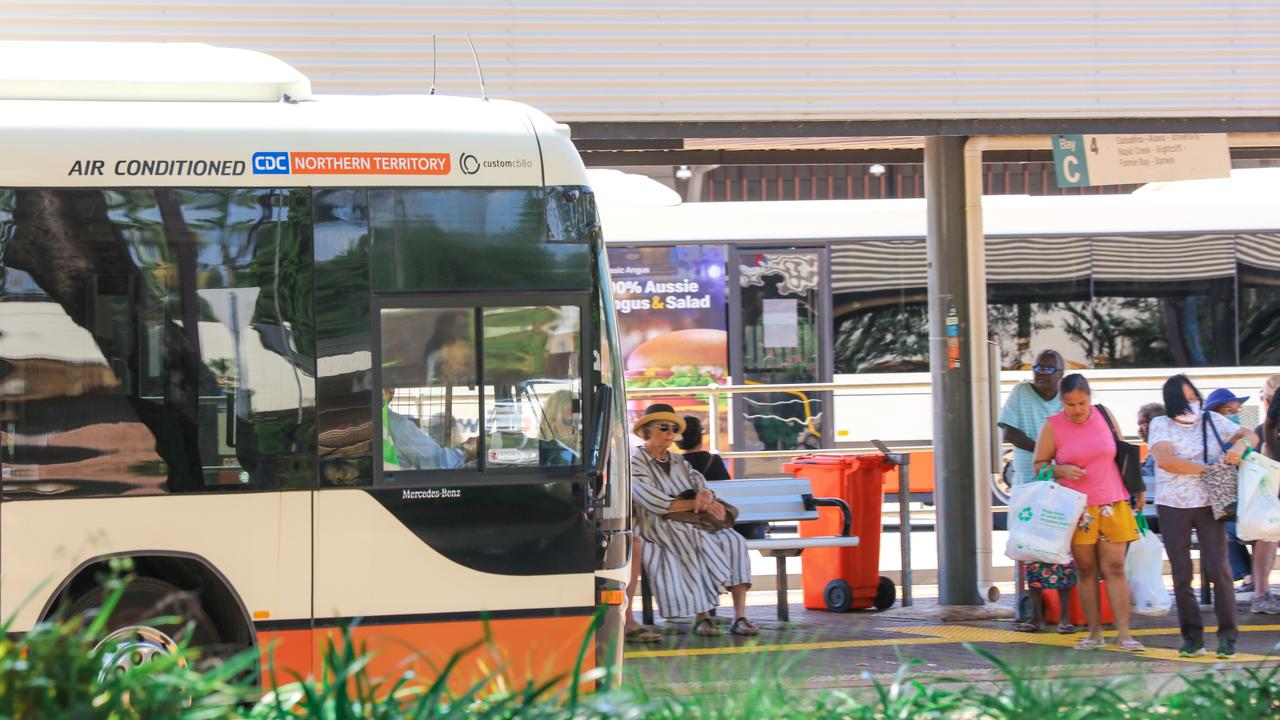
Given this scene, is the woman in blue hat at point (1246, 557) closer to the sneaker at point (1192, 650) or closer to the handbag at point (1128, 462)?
the handbag at point (1128, 462)

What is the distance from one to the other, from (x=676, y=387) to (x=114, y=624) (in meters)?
10.3

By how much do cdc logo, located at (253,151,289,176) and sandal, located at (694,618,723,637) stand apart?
170 inches

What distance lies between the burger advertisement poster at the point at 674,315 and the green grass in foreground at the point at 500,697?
11758 millimetres

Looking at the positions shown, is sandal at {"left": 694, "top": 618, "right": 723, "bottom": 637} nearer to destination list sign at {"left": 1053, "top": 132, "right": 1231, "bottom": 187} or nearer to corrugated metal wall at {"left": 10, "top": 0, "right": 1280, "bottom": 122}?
corrugated metal wall at {"left": 10, "top": 0, "right": 1280, "bottom": 122}

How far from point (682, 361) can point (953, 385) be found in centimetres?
618

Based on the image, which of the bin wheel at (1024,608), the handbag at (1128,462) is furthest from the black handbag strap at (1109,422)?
the bin wheel at (1024,608)

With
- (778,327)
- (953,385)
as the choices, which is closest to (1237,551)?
(953,385)

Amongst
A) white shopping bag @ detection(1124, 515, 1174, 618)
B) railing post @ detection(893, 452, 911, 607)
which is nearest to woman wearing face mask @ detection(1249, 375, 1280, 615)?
white shopping bag @ detection(1124, 515, 1174, 618)

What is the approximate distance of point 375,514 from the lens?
22.2 ft

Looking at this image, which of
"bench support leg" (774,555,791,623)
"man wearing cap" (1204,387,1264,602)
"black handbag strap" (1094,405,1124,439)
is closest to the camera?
"black handbag strap" (1094,405,1124,439)

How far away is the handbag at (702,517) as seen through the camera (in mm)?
9977

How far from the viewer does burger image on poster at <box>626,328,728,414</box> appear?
16.6 meters

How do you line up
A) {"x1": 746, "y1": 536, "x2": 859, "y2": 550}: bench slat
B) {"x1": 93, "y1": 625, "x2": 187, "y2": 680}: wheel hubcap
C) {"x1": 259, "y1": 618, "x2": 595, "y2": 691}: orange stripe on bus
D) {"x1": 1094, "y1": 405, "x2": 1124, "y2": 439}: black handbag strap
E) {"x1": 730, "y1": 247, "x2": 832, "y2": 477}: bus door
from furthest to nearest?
1. {"x1": 730, "y1": 247, "x2": 832, "y2": 477}: bus door
2. {"x1": 746, "y1": 536, "x2": 859, "y2": 550}: bench slat
3. {"x1": 1094, "y1": 405, "x2": 1124, "y2": 439}: black handbag strap
4. {"x1": 259, "y1": 618, "x2": 595, "y2": 691}: orange stripe on bus
5. {"x1": 93, "y1": 625, "x2": 187, "y2": 680}: wheel hubcap

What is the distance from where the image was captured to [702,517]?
10016 mm
